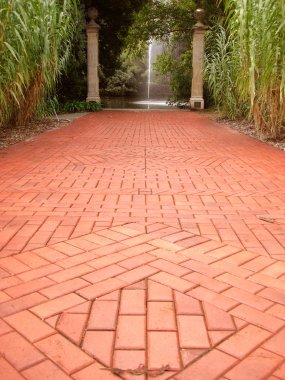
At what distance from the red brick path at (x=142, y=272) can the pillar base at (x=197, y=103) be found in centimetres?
794

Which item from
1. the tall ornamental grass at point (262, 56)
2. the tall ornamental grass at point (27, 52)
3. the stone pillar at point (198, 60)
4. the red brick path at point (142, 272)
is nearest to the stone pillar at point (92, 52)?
the stone pillar at point (198, 60)

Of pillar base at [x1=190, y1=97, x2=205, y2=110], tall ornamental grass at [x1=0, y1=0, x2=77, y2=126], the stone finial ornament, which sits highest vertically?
the stone finial ornament

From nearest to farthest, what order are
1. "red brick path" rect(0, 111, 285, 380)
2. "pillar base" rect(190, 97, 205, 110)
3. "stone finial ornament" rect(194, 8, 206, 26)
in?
"red brick path" rect(0, 111, 285, 380)
"stone finial ornament" rect(194, 8, 206, 26)
"pillar base" rect(190, 97, 205, 110)

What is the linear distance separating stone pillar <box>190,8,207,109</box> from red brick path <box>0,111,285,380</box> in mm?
7961

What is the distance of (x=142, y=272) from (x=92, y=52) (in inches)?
421

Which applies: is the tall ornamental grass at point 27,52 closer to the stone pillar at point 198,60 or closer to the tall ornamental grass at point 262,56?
the tall ornamental grass at point 262,56

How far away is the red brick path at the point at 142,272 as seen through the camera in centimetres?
145

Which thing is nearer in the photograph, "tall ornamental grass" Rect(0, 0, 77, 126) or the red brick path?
the red brick path

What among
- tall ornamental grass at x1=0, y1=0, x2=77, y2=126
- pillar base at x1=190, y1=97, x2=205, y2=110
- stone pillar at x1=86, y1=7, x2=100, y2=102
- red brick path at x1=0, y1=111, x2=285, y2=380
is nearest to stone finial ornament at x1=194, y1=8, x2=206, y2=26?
pillar base at x1=190, y1=97, x2=205, y2=110

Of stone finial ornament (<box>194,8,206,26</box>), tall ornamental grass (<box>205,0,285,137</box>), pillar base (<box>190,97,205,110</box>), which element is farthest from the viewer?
pillar base (<box>190,97,205,110</box>)

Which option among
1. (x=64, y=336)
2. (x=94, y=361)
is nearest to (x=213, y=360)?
(x=94, y=361)

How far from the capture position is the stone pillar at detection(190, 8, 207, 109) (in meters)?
11.5

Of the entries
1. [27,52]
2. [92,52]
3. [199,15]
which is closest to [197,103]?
[199,15]

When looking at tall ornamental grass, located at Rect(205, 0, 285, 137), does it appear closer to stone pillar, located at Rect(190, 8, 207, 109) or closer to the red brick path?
the red brick path
